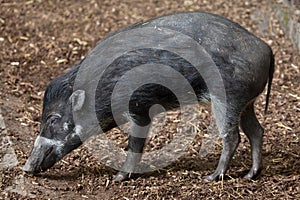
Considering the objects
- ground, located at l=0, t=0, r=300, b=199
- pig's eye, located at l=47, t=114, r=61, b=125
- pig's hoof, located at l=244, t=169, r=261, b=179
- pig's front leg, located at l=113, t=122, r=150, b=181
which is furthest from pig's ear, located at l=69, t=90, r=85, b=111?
pig's hoof, located at l=244, t=169, r=261, b=179

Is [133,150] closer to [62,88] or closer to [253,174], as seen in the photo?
[62,88]

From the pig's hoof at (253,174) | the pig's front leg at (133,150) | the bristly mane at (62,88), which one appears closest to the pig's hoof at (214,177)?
the pig's hoof at (253,174)

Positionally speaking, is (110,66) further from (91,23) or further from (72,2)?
(72,2)

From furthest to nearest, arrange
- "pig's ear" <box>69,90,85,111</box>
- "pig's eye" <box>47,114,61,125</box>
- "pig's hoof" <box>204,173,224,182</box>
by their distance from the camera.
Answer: "pig's hoof" <box>204,173,224,182</box> < "pig's eye" <box>47,114,61,125</box> < "pig's ear" <box>69,90,85,111</box>

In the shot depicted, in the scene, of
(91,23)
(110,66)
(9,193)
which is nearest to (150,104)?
(110,66)

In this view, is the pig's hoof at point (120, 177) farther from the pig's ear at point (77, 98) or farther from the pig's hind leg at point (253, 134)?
the pig's hind leg at point (253, 134)

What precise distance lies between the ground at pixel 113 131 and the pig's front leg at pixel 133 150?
82mm

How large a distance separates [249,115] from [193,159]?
1.98ft

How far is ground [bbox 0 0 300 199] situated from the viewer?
4.74 meters

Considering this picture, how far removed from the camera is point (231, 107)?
14.9ft

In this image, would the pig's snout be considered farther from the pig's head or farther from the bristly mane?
the bristly mane

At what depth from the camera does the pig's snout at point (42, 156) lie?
4.78 metres

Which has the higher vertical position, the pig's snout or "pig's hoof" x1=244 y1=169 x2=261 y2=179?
the pig's snout

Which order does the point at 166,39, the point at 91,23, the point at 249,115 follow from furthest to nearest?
the point at 91,23 → the point at 249,115 → the point at 166,39
